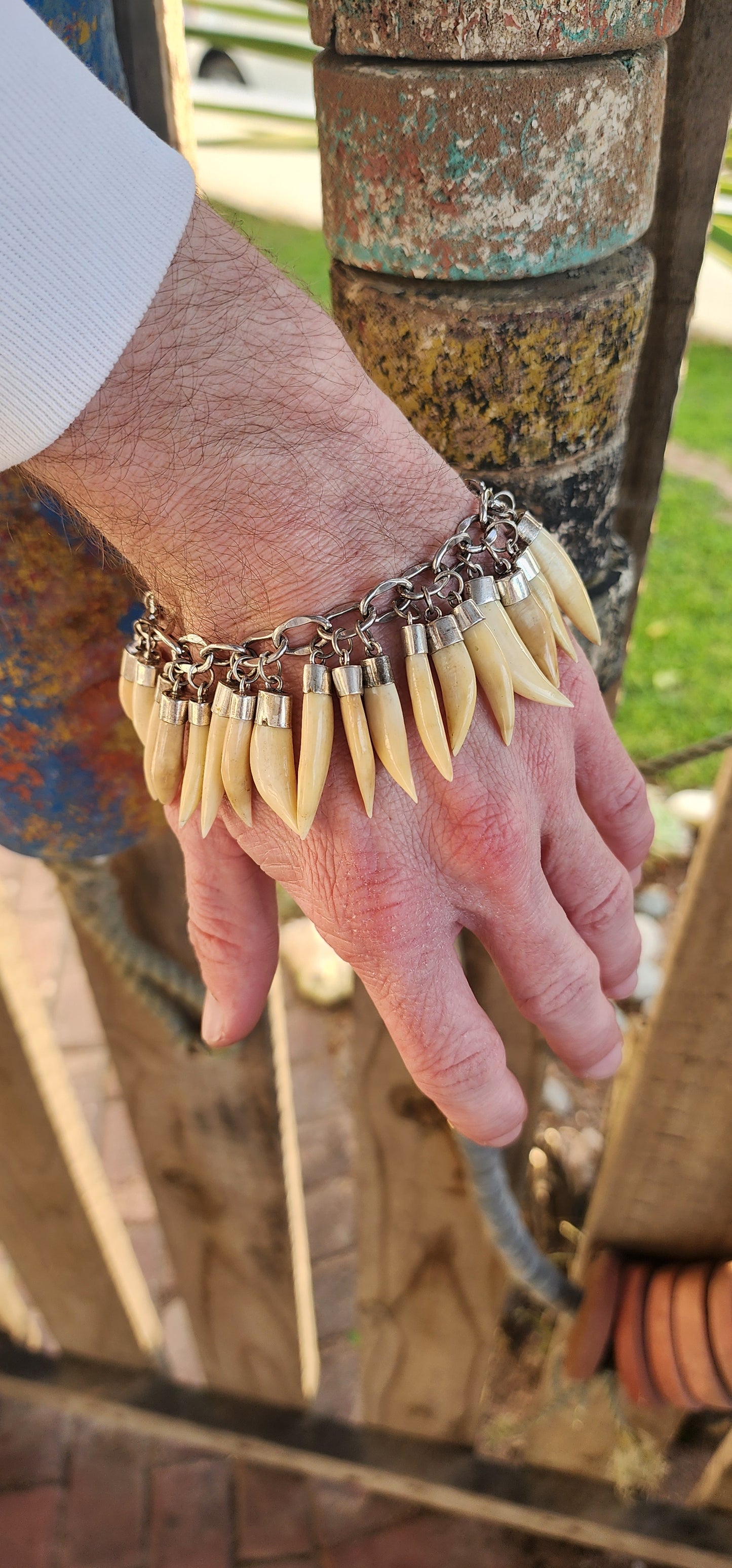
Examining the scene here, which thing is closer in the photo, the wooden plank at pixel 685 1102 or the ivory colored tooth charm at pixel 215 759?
the ivory colored tooth charm at pixel 215 759

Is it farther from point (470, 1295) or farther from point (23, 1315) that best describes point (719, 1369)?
point (23, 1315)

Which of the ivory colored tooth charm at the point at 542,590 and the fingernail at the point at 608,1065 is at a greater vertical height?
the ivory colored tooth charm at the point at 542,590

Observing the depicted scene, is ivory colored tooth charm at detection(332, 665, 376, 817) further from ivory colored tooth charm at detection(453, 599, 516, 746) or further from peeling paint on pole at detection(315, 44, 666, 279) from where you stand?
peeling paint on pole at detection(315, 44, 666, 279)

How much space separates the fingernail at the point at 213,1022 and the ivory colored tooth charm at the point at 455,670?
0.93ft

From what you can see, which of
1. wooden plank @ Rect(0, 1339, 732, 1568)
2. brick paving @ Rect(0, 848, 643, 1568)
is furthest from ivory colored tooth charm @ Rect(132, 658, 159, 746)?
wooden plank @ Rect(0, 1339, 732, 1568)

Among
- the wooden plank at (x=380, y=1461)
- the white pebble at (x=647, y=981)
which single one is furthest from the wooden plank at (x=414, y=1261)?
the white pebble at (x=647, y=981)

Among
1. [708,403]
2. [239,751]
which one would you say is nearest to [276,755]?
[239,751]

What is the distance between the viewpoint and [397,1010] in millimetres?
559

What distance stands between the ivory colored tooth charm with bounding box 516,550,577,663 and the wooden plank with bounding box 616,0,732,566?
25 centimetres

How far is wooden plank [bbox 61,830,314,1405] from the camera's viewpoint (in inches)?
36.7

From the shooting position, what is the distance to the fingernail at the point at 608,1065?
662 mm

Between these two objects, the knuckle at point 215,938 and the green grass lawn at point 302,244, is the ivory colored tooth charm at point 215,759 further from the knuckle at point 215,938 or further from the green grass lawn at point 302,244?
the green grass lawn at point 302,244

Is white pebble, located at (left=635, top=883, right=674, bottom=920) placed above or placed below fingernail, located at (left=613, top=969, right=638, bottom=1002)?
below

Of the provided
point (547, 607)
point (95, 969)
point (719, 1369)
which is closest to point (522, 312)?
point (547, 607)
